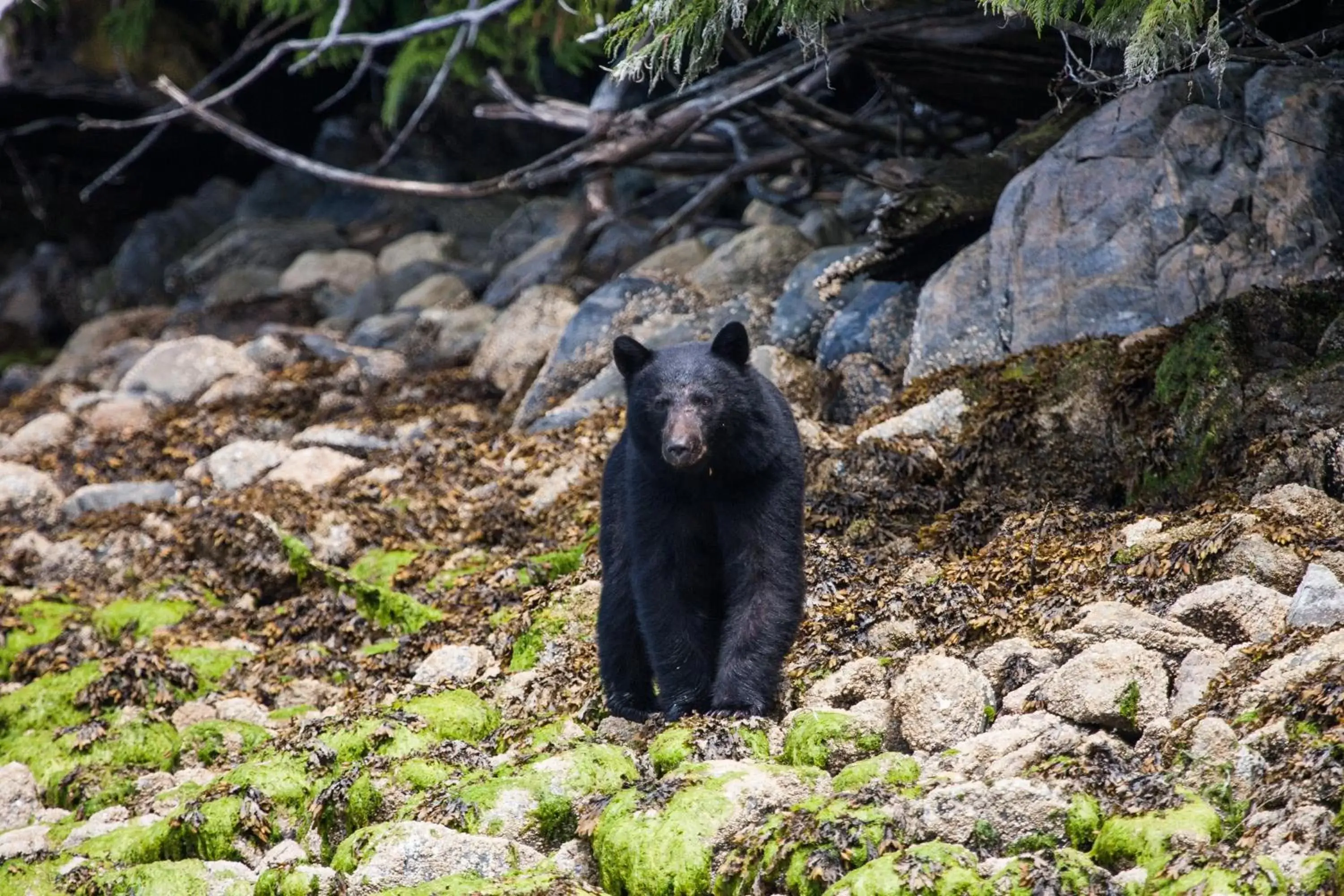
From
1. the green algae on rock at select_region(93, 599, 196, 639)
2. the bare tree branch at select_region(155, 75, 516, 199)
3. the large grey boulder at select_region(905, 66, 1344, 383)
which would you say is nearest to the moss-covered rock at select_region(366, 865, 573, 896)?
the green algae on rock at select_region(93, 599, 196, 639)

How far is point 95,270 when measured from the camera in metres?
19.0

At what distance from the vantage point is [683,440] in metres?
5.26

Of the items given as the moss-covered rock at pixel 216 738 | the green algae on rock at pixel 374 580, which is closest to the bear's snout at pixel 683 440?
the moss-covered rock at pixel 216 738

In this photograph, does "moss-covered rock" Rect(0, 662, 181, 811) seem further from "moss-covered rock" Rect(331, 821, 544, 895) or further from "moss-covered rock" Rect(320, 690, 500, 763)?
"moss-covered rock" Rect(331, 821, 544, 895)

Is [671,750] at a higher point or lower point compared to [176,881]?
higher

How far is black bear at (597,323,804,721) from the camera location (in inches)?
212

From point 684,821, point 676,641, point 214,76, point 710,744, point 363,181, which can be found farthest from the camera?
point 214,76

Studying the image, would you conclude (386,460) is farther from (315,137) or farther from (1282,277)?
(315,137)

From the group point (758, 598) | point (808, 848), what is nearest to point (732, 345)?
point (758, 598)

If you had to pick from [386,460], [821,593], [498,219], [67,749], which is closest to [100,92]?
[498,219]

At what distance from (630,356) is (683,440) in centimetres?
70

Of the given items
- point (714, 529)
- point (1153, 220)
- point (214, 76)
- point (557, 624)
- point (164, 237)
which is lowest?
point (557, 624)

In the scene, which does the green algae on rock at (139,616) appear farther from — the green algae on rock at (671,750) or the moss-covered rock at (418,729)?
the green algae on rock at (671,750)

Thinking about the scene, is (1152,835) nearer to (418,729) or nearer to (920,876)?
(920,876)
